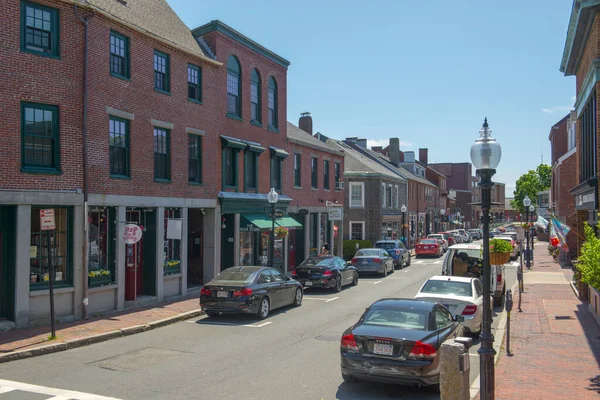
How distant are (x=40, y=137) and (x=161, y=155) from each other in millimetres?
4995

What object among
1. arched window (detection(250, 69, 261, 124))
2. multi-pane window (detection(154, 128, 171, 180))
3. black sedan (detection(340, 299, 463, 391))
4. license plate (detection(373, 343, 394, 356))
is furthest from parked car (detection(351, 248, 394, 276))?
license plate (detection(373, 343, 394, 356))

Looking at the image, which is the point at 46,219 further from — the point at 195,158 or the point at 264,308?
the point at 195,158

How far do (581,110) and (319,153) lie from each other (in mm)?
15969

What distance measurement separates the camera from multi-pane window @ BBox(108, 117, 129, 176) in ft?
54.3

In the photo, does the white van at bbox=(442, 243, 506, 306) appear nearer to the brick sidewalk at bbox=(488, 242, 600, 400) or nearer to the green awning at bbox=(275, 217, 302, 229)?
the brick sidewalk at bbox=(488, 242, 600, 400)

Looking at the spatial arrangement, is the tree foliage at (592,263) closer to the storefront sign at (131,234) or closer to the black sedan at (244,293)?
the black sedan at (244,293)

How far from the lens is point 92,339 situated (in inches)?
496

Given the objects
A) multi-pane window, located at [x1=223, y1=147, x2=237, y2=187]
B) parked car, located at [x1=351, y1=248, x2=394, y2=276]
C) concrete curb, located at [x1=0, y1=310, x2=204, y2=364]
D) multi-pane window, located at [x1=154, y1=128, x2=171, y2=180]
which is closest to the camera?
concrete curb, located at [x1=0, y1=310, x2=204, y2=364]

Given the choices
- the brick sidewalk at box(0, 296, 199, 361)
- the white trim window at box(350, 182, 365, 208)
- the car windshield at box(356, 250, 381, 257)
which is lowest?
the brick sidewalk at box(0, 296, 199, 361)

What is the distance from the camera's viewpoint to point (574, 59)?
62.2 ft

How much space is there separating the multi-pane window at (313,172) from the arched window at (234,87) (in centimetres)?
849

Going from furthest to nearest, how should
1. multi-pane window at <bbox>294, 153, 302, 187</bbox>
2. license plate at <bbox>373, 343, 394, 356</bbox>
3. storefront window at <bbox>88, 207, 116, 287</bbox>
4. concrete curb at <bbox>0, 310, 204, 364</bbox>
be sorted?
multi-pane window at <bbox>294, 153, 302, 187</bbox> < storefront window at <bbox>88, 207, 116, 287</bbox> < concrete curb at <bbox>0, 310, 204, 364</bbox> < license plate at <bbox>373, 343, 394, 356</bbox>

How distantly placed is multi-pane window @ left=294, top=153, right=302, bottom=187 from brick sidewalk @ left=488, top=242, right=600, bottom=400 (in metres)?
13.1

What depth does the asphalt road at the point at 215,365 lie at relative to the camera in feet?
28.8
